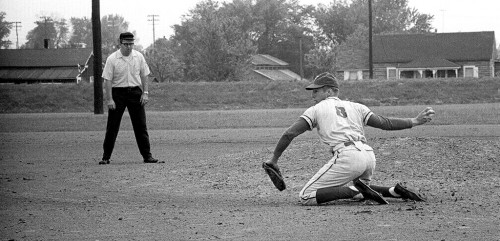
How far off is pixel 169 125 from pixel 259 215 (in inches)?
669

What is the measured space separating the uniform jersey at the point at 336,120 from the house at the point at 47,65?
74151 millimetres

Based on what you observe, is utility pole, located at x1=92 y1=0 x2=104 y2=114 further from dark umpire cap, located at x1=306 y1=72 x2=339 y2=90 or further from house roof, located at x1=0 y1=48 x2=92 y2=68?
house roof, located at x1=0 y1=48 x2=92 y2=68

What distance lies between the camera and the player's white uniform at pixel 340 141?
8.59 meters

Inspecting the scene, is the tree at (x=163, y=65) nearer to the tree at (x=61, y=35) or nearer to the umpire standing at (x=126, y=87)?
the tree at (x=61, y=35)

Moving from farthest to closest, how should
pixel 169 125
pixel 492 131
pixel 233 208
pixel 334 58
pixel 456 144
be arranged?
pixel 334 58, pixel 169 125, pixel 492 131, pixel 456 144, pixel 233 208

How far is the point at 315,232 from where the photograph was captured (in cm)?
695

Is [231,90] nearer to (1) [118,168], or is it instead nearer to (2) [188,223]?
(1) [118,168]

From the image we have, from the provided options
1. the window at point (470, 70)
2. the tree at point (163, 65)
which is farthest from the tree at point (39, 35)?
the window at point (470, 70)

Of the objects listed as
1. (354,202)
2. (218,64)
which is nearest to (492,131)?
(354,202)

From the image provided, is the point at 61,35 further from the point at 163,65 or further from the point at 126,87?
the point at 126,87

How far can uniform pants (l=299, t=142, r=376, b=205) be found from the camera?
8578 mm

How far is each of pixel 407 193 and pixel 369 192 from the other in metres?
0.39

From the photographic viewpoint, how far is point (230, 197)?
32.0 ft

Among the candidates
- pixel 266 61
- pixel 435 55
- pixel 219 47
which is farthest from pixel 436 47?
pixel 266 61
